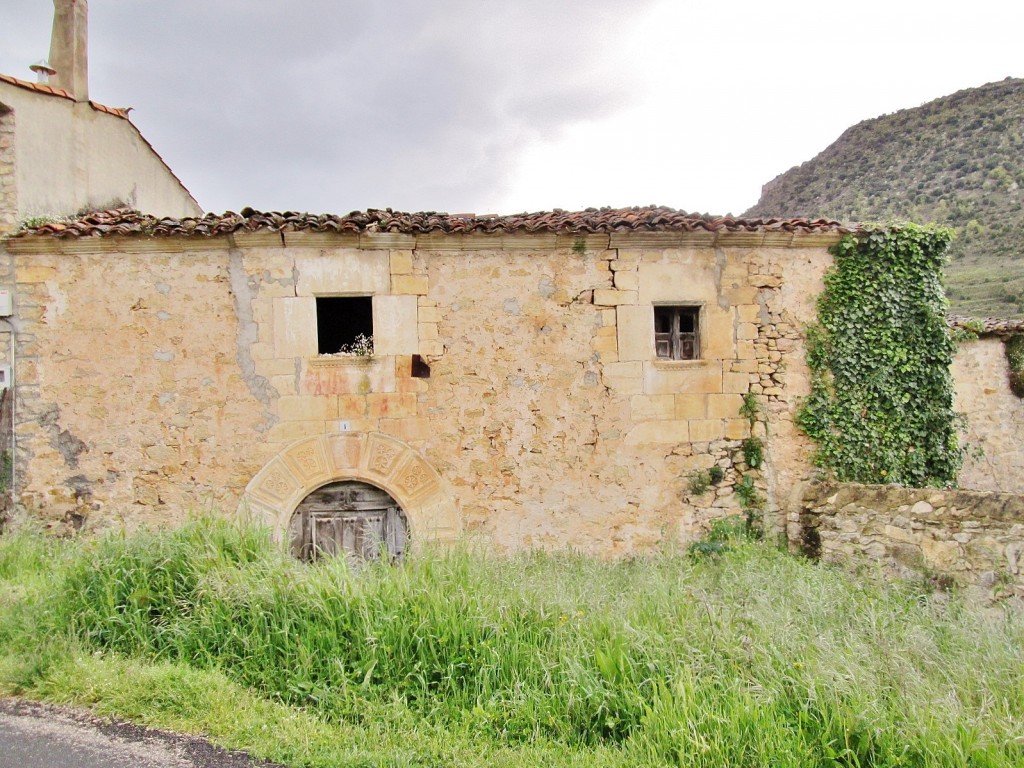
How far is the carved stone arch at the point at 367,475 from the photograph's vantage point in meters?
7.64

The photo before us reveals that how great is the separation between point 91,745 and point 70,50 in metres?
9.83

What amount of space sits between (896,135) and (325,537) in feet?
109

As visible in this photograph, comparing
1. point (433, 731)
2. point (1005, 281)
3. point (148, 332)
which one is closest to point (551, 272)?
point (148, 332)

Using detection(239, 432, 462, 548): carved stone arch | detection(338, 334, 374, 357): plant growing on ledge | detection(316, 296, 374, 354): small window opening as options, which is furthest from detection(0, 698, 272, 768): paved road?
detection(316, 296, 374, 354): small window opening

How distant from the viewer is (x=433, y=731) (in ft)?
12.6

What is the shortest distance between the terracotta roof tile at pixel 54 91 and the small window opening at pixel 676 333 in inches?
336

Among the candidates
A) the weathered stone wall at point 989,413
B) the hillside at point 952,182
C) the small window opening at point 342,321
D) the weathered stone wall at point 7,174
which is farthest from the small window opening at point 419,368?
the hillside at point 952,182

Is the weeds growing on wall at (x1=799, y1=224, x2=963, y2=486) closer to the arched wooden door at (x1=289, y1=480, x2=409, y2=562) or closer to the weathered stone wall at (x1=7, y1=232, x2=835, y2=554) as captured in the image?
the weathered stone wall at (x1=7, y1=232, x2=835, y2=554)

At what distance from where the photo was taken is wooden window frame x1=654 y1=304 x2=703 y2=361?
27.5ft

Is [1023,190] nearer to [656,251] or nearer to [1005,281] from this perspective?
[1005,281]

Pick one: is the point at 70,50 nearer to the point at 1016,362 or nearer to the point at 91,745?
the point at 91,745

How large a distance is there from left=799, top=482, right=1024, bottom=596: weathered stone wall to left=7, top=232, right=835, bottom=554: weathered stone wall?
0.96m

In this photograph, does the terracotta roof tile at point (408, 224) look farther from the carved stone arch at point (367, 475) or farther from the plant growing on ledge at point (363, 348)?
the carved stone arch at point (367, 475)

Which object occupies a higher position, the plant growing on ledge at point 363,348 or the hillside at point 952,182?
the hillside at point 952,182
